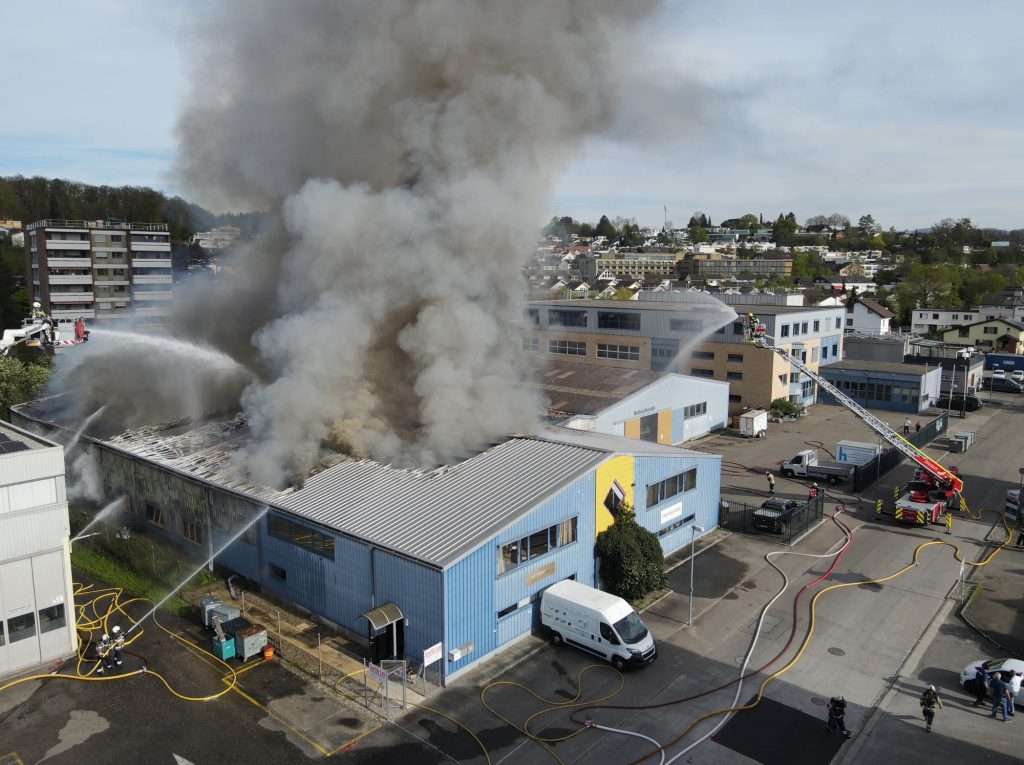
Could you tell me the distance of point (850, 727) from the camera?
525 inches

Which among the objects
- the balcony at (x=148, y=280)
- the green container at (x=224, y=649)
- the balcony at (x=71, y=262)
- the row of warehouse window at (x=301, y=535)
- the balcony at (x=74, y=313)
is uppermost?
the balcony at (x=71, y=262)

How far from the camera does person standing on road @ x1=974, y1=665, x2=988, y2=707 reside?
1416 centimetres

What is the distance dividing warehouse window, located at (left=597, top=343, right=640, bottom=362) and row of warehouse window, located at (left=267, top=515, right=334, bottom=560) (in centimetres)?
3151

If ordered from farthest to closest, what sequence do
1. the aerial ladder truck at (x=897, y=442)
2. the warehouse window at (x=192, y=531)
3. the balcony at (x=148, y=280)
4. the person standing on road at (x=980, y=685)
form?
the balcony at (x=148, y=280), the aerial ladder truck at (x=897, y=442), the warehouse window at (x=192, y=531), the person standing on road at (x=980, y=685)

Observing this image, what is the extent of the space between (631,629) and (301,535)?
8.08m

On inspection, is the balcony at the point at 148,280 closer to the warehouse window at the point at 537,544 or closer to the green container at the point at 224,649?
the green container at the point at 224,649

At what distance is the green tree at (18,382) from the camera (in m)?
35.3

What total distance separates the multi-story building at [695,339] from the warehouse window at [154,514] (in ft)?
98.7

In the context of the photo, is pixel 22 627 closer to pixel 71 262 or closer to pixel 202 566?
pixel 202 566

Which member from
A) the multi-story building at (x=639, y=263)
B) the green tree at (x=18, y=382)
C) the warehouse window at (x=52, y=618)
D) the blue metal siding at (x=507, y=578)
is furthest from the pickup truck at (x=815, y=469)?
the multi-story building at (x=639, y=263)

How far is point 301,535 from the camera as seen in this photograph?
17547mm

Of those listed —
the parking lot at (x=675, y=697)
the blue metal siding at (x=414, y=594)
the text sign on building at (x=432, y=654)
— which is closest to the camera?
the parking lot at (x=675, y=697)

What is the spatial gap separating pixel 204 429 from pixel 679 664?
17222mm

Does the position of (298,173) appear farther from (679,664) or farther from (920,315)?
(920,315)
